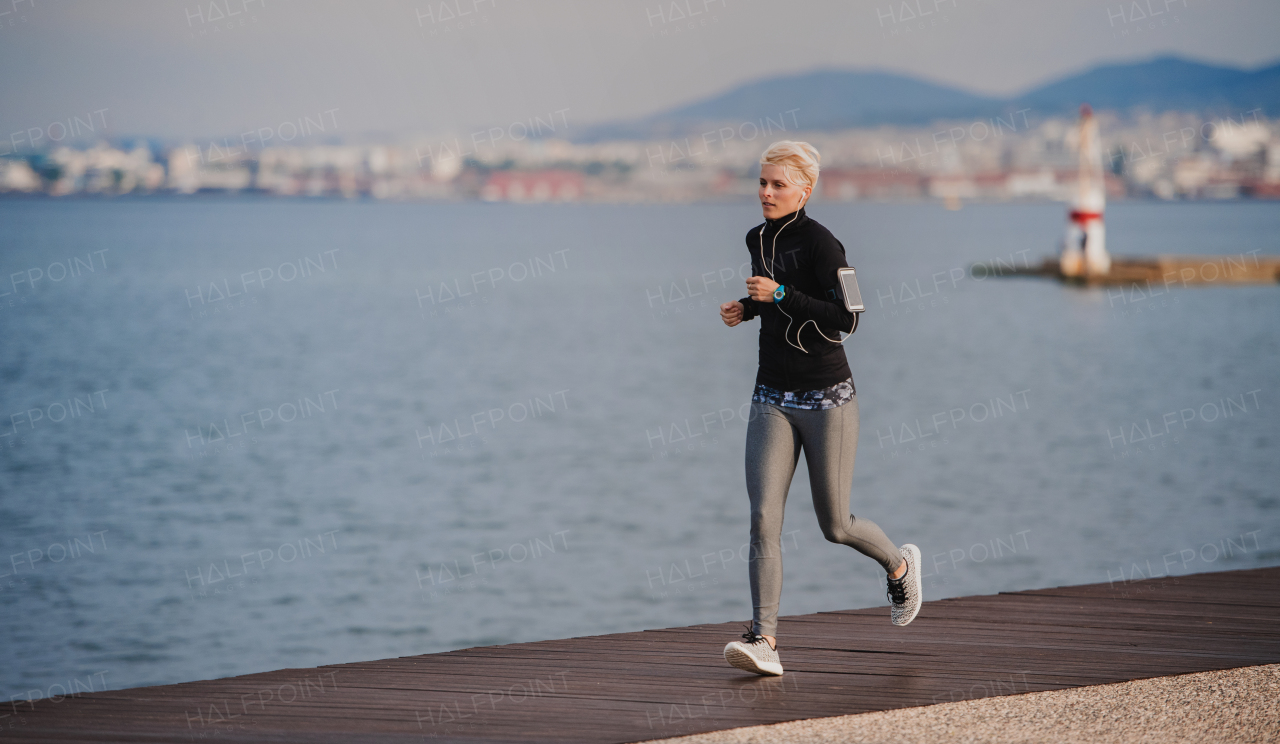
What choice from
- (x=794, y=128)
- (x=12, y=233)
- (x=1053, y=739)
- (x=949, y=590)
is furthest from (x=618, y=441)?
(x=12, y=233)

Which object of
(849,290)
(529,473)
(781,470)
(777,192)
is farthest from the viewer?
(529,473)

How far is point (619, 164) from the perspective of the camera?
128125 mm

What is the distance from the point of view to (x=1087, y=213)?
63.1 meters

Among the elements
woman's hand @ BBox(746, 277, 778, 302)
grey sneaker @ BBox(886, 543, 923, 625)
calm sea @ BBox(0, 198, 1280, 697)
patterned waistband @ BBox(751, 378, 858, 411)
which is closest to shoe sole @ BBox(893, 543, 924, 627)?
grey sneaker @ BBox(886, 543, 923, 625)

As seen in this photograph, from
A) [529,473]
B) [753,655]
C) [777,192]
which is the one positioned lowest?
[529,473]

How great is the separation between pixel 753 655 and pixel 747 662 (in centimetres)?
6

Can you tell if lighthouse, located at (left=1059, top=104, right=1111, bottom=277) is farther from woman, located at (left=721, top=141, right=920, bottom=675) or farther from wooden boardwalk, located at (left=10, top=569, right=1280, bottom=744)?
woman, located at (left=721, top=141, right=920, bottom=675)

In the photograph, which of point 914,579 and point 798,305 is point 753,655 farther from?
point 798,305

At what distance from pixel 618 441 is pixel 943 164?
535 feet

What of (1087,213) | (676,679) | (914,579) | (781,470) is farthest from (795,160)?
Result: (1087,213)

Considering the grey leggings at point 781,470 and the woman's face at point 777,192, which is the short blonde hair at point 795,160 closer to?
the woman's face at point 777,192

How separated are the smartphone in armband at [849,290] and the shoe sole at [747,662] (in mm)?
1497

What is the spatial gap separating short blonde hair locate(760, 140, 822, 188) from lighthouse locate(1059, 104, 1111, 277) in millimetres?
55888

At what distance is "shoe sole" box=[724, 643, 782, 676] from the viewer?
5062 mm
